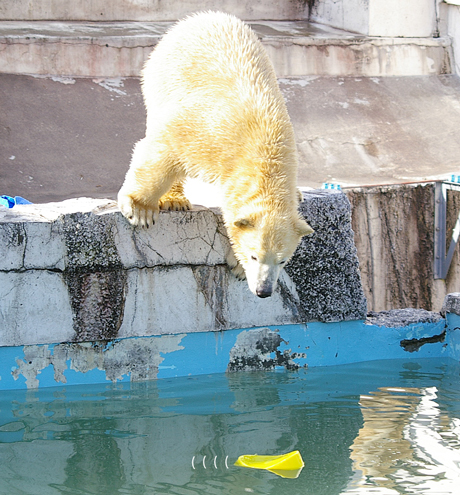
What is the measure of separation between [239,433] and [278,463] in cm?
35

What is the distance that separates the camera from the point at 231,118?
10.7ft

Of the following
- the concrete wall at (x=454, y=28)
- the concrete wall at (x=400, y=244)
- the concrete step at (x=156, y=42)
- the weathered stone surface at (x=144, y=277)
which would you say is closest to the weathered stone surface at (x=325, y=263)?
the weathered stone surface at (x=144, y=277)

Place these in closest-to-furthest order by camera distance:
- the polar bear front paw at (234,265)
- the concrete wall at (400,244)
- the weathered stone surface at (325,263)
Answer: the polar bear front paw at (234,265), the weathered stone surface at (325,263), the concrete wall at (400,244)

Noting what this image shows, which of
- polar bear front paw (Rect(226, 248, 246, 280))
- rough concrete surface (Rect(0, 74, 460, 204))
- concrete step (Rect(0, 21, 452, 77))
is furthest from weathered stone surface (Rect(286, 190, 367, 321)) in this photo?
concrete step (Rect(0, 21, 452, 77))

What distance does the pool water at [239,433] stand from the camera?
8.26ft

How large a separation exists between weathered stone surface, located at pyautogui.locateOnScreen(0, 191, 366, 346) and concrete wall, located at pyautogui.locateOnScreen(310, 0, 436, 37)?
7961 millimetres

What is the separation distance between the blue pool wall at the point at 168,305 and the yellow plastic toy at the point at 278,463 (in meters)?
0.93

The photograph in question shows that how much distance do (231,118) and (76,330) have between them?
49.5 inches

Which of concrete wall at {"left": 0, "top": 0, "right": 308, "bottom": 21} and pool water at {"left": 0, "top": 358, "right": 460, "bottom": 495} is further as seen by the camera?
concrete wall at {"left": 0, "top": 0, "right": 308, "bottom": 21}

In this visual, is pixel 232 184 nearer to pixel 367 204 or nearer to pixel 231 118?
pixel 231 118

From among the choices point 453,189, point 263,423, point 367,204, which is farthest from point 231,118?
point 453,189

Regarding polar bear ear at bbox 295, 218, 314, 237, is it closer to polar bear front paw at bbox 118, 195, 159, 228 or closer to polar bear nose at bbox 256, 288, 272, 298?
polar bear nose at bbox 256, 288, 272, 298

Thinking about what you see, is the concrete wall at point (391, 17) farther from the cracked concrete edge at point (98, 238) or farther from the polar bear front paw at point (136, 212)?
the polar bear front paw at point (136, 212)

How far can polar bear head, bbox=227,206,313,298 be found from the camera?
3074 mm
